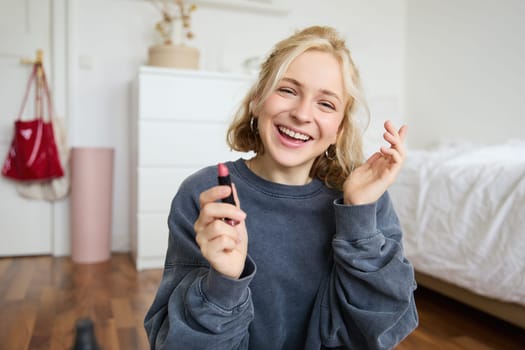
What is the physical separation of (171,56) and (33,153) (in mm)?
921

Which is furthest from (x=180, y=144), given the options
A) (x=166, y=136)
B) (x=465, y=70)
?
(x=465, y=70)

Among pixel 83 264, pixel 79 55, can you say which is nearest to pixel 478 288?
pixel 83 264

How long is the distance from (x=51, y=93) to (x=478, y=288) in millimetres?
2391

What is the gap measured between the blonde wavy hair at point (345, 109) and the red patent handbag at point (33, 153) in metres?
1.90

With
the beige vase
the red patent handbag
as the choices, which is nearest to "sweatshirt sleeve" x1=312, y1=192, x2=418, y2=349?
the beige vase

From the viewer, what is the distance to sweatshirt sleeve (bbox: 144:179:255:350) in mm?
698

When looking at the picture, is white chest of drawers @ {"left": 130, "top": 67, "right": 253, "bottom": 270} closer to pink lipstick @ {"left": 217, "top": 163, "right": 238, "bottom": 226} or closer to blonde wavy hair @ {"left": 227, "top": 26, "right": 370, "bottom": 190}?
blonde wavy hair @ {"left": 227, "top": 26, "right": 370, "bottom": 190}

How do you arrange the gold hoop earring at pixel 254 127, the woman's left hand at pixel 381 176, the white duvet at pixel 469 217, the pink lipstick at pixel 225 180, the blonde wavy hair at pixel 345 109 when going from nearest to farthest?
the pink lipstick at pixel 225 180 < the woman's left hand at pixel 381 176 < the blonde wavy hair at pixel 345 109 < the gold hoop earring at pixel 254 127 < the white duvet at pixel 469 217

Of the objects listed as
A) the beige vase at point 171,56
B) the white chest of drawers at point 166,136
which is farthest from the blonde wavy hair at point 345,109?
the beige vase at point 171,56

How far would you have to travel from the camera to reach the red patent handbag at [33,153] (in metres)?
2.62

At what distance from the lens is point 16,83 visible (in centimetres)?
271

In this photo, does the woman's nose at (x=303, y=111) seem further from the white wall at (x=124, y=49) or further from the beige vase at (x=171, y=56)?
the white wall at (x=124, y=49)

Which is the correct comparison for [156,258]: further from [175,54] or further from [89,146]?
[175,54]

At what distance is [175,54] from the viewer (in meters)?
2.58
